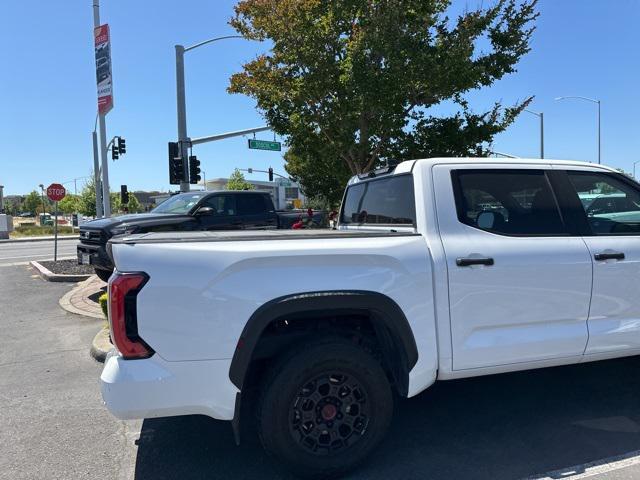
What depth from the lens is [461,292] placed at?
10.1ft

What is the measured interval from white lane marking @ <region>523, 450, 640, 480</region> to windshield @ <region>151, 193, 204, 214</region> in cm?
768

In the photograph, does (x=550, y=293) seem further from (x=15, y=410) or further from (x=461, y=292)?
(x=15, y=410)

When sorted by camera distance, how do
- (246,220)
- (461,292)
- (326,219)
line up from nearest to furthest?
(461,292) → (246,220) → (326,219)

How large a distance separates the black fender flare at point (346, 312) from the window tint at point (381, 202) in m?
0.78

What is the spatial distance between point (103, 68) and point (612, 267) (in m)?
15.7

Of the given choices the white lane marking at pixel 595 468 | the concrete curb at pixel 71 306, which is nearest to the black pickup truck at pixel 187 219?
the concrete curb at pixel 71 306

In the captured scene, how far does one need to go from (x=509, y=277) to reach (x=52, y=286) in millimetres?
9781

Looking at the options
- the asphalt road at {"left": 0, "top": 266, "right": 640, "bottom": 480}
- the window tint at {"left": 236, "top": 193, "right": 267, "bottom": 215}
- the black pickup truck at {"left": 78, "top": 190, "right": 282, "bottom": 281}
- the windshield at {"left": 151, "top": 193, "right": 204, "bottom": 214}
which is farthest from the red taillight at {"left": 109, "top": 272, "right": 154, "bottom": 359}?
the window tint at {"left": 236, "top": 193, "right": 267, "bottom": 215}

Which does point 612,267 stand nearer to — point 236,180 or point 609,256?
point 609,256

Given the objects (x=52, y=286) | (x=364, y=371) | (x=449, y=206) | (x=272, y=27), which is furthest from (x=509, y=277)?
(x=52, y=286)

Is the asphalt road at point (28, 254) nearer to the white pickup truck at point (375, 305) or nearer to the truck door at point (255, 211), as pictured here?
the truck door at point (255, 211)

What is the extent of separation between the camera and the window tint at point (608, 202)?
3.69 metres

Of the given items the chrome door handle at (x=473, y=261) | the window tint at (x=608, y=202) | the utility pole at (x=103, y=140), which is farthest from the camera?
the utility pole at (x=103, y=140)

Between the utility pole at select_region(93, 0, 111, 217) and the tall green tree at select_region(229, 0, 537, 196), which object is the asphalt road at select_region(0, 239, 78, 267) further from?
the tall green tree at select_region(229, 0, 537, 196)
